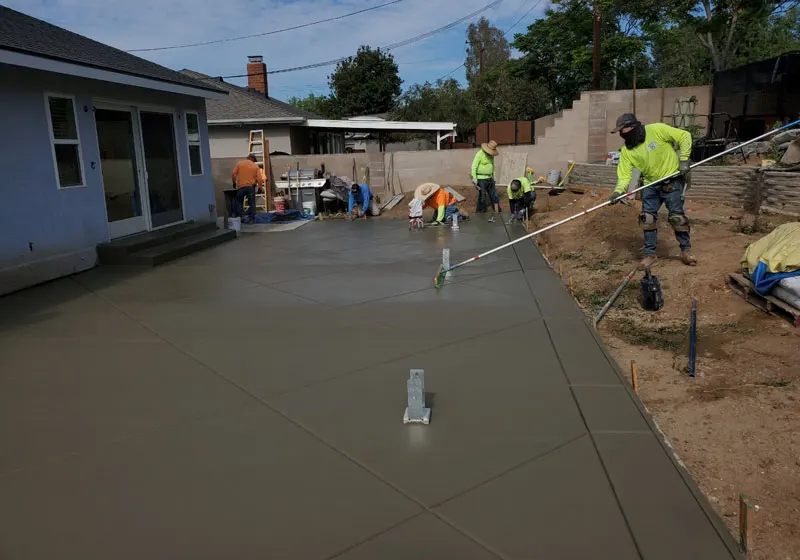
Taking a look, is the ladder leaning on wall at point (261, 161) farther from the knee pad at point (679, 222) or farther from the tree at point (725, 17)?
the tree at point (725, 17)

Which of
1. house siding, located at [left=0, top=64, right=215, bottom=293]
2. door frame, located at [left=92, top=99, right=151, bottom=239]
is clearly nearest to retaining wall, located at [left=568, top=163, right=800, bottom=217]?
door frame, located at [left=92, top=99, right=151, bottom=239]

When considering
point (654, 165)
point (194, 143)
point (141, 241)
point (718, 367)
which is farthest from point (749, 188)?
point (194, 143)

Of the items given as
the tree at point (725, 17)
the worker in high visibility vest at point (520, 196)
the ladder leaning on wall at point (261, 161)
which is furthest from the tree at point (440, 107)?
the worker in high visibility vest at point (520, 196)

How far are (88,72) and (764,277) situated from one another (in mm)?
8654

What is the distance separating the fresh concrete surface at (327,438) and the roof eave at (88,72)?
9.43 ft

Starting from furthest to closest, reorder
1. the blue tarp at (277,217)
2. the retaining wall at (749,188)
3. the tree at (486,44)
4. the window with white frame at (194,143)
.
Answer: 1. the tree at (486,44)
2. the blue tarp at (277,217)
3. the window with white frame at (194,143)
4. the retaining wall at (749,188)

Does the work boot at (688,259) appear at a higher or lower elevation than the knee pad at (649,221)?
lower

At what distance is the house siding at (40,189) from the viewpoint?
24.7 feet

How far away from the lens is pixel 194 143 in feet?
40.6

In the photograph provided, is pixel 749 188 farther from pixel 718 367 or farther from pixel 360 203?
pixel 360 203

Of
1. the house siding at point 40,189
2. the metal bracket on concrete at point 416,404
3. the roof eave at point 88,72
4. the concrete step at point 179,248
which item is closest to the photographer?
the metal bracket on concrete at point 416,404

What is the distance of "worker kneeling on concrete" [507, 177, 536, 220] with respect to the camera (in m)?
13.1

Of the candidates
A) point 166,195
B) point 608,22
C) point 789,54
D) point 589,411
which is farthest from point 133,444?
point 608,22

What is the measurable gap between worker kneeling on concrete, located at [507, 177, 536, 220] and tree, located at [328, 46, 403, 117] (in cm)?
3392
